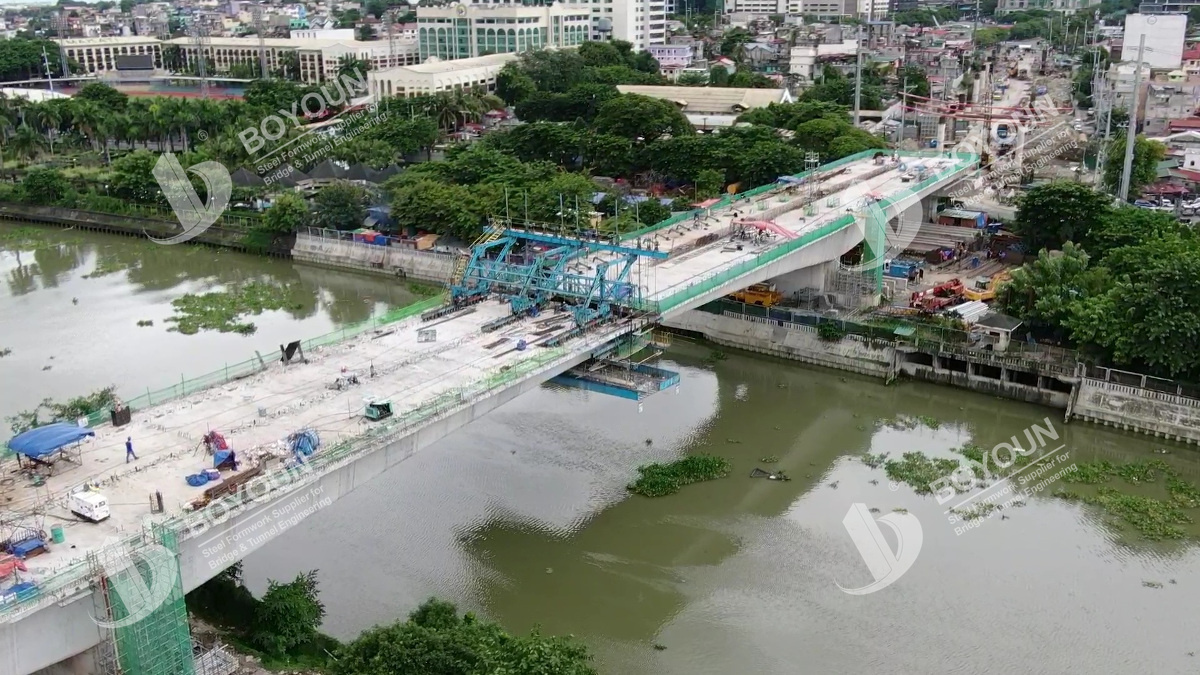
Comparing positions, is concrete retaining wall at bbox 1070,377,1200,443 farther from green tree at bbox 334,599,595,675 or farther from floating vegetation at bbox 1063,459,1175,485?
green tree at bbox 334,599,595,675

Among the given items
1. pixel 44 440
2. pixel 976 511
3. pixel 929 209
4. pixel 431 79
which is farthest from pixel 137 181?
pixel 976 511

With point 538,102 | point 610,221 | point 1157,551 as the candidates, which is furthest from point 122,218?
point 1157,551

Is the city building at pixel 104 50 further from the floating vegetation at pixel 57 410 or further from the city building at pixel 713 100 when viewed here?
the floating vegetation at pixel 57 410

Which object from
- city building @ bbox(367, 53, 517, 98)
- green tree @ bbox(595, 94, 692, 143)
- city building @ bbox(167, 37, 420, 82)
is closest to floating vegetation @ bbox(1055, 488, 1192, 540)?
green tree @ bbox(595, 94, 692, 143)

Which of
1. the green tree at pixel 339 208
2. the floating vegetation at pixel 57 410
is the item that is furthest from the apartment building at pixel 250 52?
the floating vegetation at pixel 57 410

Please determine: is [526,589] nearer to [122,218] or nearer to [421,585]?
[421,585]

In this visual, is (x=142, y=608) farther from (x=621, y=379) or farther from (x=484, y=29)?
(x=484, y=29)

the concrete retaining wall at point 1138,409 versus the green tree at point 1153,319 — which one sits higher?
the green tree at point 1153,319
